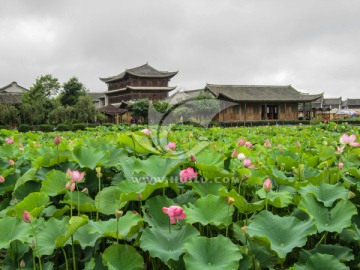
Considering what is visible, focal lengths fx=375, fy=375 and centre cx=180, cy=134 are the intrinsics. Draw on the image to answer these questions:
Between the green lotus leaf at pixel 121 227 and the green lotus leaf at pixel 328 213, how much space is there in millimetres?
579

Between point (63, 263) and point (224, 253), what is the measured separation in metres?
0.70

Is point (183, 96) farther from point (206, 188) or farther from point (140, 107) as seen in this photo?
point (206, 188)

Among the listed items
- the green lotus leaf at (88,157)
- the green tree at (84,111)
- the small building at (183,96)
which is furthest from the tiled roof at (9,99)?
the green lotus leaf at (88,157)

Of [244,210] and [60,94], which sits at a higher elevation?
[60,94]

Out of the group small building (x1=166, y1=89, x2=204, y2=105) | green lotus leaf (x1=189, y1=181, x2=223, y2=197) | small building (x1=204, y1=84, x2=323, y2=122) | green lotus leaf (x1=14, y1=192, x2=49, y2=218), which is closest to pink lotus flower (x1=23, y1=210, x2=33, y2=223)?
green lotus leaf (x1=14, y1=192, x2=49, y2=218)

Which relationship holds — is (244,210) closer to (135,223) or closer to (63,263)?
(135,223)

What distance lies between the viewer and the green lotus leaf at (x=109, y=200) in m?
1.52

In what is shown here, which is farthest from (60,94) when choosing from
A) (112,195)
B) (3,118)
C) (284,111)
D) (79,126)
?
(112,195)

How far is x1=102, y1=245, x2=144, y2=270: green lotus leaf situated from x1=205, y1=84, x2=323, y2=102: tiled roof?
29.8 m


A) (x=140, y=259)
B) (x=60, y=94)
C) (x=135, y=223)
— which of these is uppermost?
(x=60, y=94)

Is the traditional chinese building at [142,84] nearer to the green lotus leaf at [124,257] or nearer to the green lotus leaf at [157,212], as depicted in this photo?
the green lotus leaf at [157,212]

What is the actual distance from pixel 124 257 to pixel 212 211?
13.3 inches

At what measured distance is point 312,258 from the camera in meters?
1.14

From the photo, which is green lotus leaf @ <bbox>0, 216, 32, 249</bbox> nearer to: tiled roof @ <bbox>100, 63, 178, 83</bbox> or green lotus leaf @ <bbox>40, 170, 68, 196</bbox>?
green lotus leaf @ <bbox>40, 170, 68, 196</bbox>
